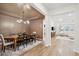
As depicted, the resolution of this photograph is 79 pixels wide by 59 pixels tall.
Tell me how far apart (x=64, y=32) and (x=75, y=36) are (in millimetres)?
268

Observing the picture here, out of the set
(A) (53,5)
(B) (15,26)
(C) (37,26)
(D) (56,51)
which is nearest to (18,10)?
(B) (15,26)

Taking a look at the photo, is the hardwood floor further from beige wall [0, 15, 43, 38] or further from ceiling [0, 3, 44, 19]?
ceiling [0, 3, 44, 19]

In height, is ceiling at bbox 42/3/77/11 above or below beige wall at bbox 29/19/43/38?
above

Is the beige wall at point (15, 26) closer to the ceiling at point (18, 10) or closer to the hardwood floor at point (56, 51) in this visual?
the ceiling at point (18, 10)

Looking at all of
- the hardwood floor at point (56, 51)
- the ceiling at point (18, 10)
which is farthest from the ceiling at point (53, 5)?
the hardwood floor at point (56, 51)

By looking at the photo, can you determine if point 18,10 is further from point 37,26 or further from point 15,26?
point 37,26

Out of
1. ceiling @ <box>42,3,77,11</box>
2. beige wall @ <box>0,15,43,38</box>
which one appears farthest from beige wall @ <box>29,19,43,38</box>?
ceiling @ <box>42,3,77,11</box>

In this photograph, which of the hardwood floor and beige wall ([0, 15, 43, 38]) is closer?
beige wall ([0, 15, 43, 38])

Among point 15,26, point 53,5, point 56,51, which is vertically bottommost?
point 56,51

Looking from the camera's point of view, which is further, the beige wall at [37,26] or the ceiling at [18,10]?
the beige wall at [37,26]

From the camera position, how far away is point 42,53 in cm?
224

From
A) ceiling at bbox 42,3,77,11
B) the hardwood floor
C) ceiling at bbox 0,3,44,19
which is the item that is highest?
ceiling at bbox 42,3,77,11

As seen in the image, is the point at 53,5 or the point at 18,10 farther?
the point at 53,5

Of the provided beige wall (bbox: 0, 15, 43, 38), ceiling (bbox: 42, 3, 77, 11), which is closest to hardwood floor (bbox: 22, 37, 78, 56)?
beige wall (bbox: 0, 15, 43, 38)
